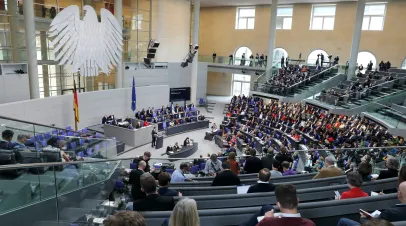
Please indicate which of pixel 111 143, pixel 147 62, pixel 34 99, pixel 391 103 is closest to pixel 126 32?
pixel 147 62

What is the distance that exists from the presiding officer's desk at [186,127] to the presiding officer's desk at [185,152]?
10.4 ft

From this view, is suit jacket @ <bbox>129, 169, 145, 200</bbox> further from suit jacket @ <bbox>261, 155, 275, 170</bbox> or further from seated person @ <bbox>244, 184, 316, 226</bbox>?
suit jacket @ <bbox>261, 155, 275, 170</bbox>

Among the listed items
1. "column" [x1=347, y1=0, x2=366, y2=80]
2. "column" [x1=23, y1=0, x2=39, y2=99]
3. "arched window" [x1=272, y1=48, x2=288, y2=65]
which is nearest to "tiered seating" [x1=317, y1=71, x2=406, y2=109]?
"column" [x1=347, y1=0, x2=366, y2=80]

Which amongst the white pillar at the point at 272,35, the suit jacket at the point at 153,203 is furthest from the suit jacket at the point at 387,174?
the white pillar at the point at 272,35

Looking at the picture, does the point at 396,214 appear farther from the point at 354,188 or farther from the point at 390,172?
the point at 390,172

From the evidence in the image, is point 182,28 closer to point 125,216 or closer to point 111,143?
point 111,143

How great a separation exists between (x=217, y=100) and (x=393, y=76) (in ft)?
56.4

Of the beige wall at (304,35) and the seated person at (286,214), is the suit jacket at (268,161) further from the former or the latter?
the beige wall at (304,35)

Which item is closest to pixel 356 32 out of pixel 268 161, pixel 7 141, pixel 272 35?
pixel 272 35

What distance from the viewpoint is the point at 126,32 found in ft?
72.2

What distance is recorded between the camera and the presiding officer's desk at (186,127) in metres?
19.8

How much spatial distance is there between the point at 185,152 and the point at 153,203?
42.5 feet

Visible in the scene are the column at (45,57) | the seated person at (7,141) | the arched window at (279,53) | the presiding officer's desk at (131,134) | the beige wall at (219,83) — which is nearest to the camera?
the seated person at (7,141)

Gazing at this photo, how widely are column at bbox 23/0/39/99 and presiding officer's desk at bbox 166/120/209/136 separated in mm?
7987
